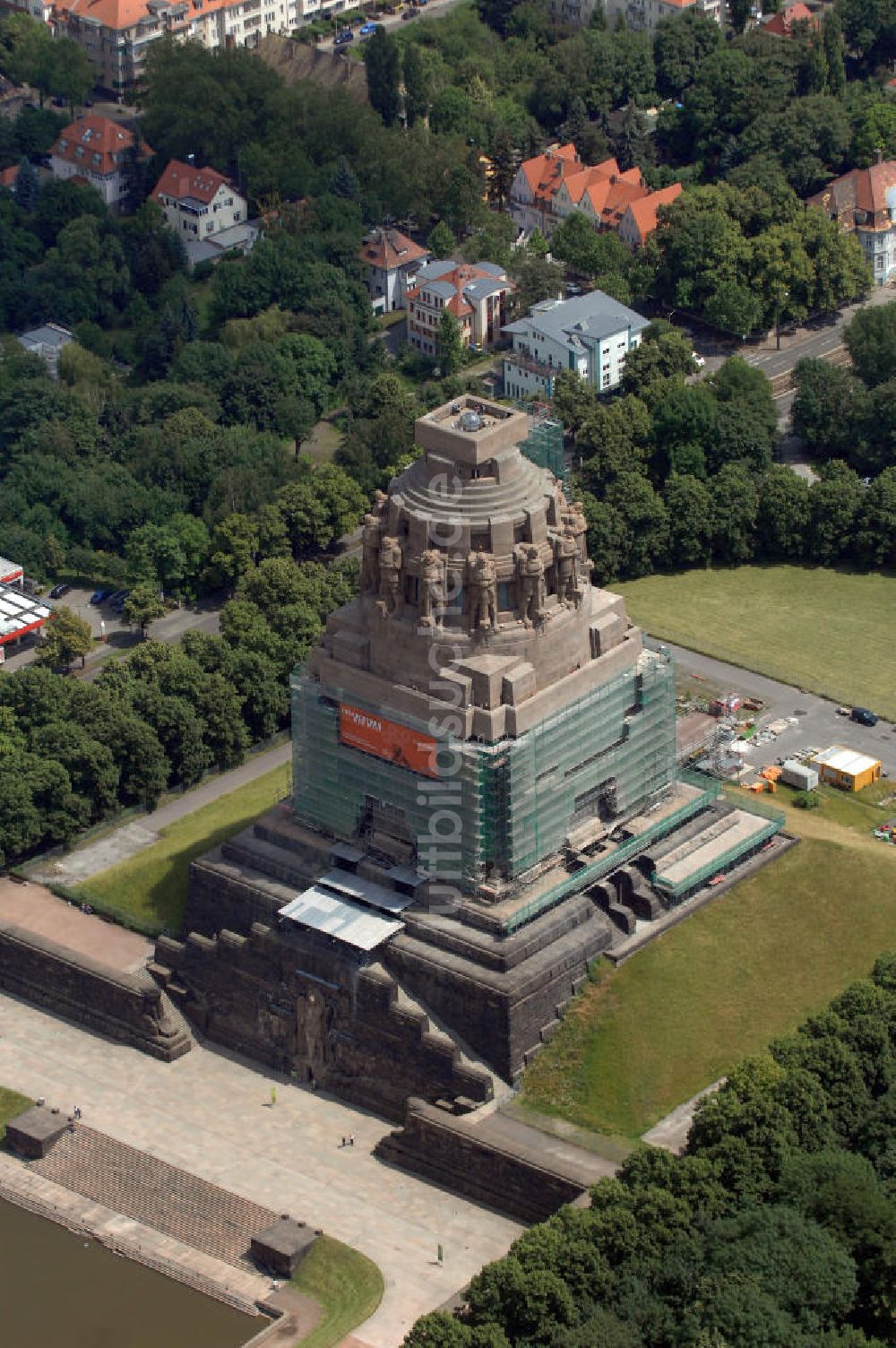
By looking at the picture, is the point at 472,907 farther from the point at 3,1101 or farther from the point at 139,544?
the point at 139,544

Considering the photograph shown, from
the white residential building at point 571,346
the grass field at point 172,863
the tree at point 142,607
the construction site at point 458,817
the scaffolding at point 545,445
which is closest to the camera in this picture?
the construction site at point 458,817

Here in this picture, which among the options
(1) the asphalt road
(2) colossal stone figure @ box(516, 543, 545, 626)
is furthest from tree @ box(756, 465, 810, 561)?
(2) colossal stone figure @ box(516, 543, 545, 626)

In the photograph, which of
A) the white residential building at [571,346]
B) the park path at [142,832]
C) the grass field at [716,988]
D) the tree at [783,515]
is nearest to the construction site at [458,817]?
the grass field at [716,988]

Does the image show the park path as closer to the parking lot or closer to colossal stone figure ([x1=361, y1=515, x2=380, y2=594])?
the parking lot

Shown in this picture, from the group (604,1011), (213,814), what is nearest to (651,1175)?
(604,1011)

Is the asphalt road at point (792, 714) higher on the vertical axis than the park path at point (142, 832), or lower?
higher

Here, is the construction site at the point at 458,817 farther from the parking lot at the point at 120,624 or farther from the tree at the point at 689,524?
the parking lot at the point at 120,624

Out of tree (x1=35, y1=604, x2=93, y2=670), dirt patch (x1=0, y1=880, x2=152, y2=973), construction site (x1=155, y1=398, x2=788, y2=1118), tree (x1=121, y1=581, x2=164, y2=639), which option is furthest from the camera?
tree (x1=121, y1=581, x2=164, y2=639)
